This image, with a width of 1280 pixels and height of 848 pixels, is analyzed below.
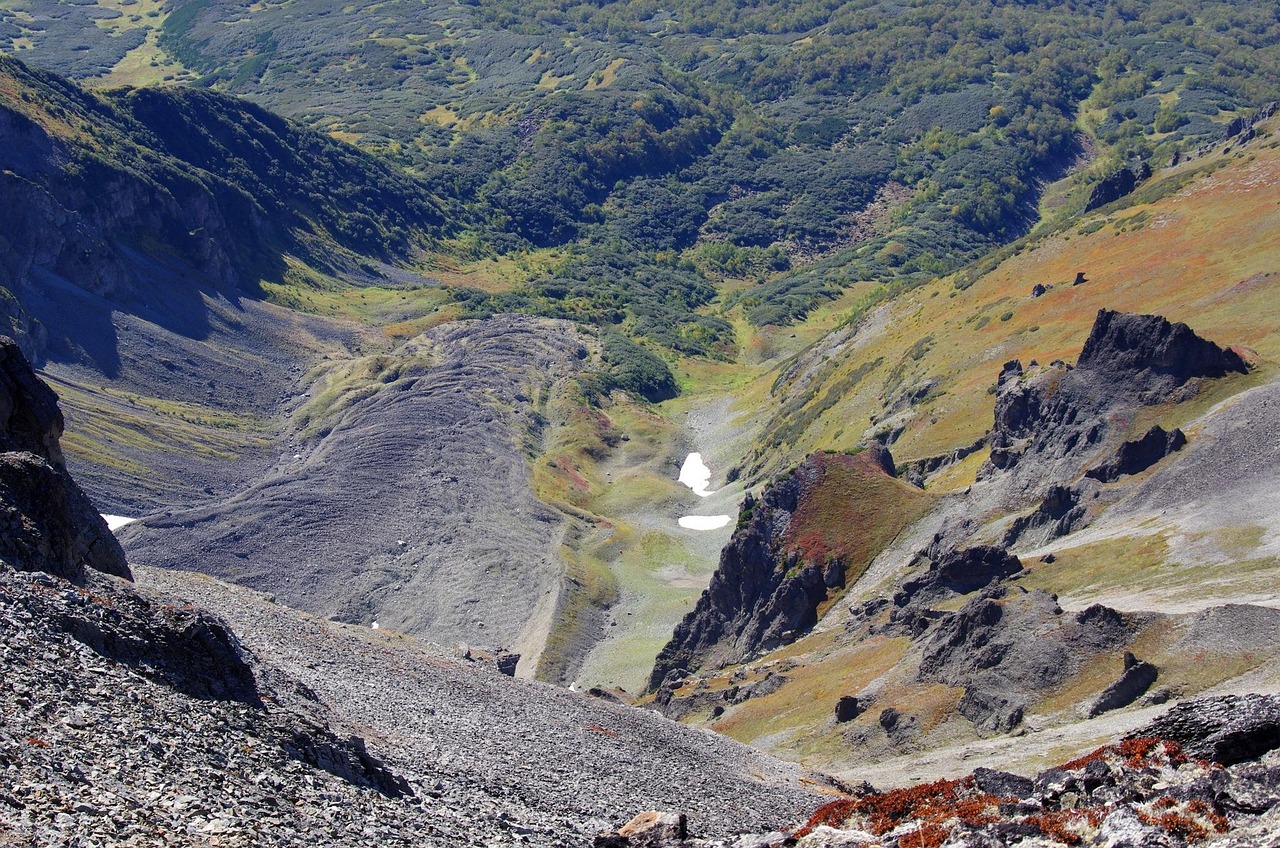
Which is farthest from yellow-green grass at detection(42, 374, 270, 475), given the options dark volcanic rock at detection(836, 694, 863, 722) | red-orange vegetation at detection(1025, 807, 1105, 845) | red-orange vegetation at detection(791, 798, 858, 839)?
red-orange vegetation at detection(1025, 807, 1105, 845)

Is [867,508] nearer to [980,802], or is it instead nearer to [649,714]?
[649,714]

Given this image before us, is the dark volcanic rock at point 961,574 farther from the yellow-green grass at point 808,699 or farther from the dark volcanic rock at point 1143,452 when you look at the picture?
the dark volcanic rock at point 1143,452

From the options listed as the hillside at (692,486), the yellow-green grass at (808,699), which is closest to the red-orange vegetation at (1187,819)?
the hillside at (692,486)

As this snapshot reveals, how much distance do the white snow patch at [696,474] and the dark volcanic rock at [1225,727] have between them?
345ft

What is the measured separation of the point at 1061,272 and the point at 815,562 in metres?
59.3

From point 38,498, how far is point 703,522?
85.5m

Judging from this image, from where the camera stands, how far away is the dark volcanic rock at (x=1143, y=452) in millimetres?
72000

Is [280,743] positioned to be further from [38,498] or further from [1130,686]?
[1130,686]

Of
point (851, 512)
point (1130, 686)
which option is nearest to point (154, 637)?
point (1130, 686)

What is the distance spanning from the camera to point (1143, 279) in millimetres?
113562

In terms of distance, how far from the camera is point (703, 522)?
121 m

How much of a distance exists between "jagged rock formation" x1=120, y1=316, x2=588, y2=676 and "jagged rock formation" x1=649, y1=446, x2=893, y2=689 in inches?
440

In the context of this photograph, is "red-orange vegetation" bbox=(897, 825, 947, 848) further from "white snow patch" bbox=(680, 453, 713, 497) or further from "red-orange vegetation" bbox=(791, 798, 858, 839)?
"white snow patch" bbox=(680, 453, 713, 497)

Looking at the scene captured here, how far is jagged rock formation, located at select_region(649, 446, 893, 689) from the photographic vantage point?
80062mm
